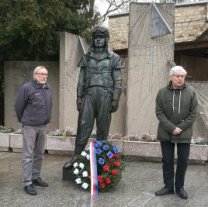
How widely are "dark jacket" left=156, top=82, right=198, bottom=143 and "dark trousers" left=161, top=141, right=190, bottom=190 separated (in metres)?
0.13

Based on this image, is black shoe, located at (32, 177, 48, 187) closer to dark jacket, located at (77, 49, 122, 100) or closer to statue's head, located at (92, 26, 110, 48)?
dark jacket, located at (77, 49, 122, 100)

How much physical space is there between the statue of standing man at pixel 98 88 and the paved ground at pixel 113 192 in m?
0.62

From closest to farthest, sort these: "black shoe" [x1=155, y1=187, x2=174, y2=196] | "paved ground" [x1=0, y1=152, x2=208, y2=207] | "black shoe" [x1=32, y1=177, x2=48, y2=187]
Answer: "paved ground" [x1=0, y1=152, x2=208, y2=207] → "black shoe" [x1=155, y1=187, x2=174, y2=196] → "black shoe" [x1=32, y1=177, x2=48, y2=187]

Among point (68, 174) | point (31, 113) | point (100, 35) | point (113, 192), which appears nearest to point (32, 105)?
point (31, 113)

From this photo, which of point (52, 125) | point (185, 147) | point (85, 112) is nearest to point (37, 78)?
point (85, 112)

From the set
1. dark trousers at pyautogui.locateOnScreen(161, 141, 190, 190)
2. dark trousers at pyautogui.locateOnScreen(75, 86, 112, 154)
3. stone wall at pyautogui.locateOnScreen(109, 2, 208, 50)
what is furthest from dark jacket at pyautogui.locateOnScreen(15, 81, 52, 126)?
stone wall at pyautogui.locateOnScreen(109, 2, 208, 50)

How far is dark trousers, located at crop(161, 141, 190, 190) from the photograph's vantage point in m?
5.32

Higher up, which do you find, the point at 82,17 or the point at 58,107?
the point at 82,17

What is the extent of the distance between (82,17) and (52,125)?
3.11 metres

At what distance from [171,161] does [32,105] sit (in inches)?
79.5

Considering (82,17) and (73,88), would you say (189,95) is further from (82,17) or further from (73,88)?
(82,17)

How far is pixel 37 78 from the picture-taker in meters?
5.54

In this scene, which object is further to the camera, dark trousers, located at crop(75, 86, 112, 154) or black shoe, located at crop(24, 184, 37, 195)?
dark trousers, located at crop(75, 86, 112, 154)

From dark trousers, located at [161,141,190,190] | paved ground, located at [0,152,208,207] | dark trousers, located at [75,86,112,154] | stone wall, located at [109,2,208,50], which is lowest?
paved ground, located at [0,152,208,207]
